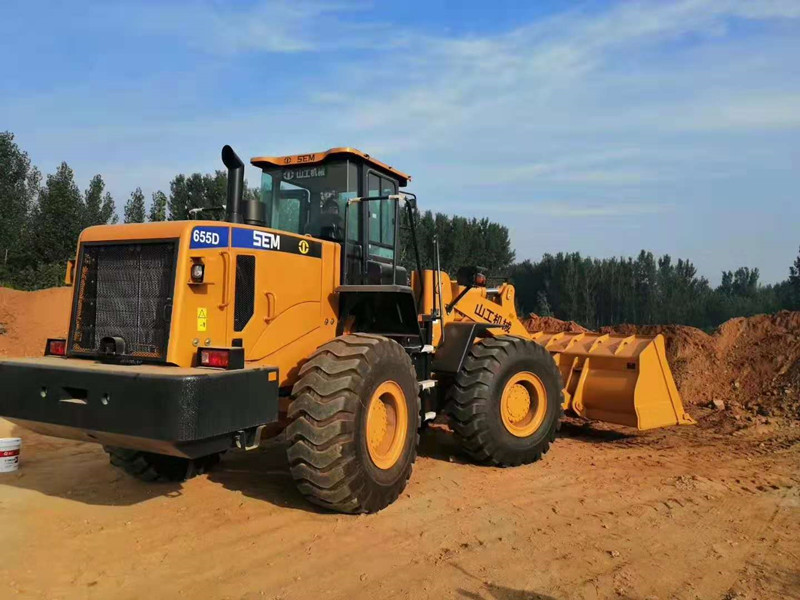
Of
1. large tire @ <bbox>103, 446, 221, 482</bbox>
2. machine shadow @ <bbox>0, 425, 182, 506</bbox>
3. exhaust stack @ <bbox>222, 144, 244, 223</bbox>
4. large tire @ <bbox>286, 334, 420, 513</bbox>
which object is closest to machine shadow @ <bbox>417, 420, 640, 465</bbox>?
large tire @ <bbox>286, 334, 420, 513</bbox>

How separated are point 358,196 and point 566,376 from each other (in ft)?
13.5

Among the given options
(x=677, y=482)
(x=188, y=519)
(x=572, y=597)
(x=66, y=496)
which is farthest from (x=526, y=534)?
(x=66, y=496)

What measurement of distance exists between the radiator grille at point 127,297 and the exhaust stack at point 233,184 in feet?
2.25

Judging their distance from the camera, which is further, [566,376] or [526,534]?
[566,376]

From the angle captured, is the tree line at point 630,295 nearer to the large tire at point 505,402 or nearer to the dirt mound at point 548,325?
the dirt mound at point 548,325

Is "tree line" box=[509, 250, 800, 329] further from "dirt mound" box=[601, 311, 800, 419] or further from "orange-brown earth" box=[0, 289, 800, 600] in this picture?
"orange-brown earth" box=[0, 289, 800, 600]

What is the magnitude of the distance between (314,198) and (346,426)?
261cm

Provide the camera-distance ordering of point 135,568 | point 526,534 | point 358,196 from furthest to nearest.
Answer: point 358,196, point 526,534, point 135,568

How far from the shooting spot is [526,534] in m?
4.85

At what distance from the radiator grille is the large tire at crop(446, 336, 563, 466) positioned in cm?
324

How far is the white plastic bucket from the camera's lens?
6.46 metres

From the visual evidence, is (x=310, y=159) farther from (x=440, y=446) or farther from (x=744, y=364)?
(x=744, y=364)

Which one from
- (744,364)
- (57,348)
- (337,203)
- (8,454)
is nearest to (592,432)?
(744,364)

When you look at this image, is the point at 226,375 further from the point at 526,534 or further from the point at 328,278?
the point at 526,534
